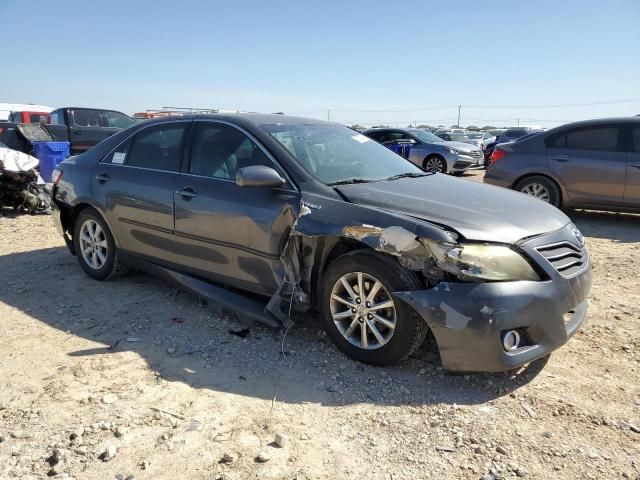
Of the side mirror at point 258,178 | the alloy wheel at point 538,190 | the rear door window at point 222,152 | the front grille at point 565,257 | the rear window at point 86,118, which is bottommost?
the alloy wheel at point 538,190

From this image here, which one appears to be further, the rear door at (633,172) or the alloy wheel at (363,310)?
the rear door at (633,172)

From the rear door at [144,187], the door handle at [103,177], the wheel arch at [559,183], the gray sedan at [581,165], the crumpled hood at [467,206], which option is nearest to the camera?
the crumpled hood at [467,206]

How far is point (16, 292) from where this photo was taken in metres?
4.82

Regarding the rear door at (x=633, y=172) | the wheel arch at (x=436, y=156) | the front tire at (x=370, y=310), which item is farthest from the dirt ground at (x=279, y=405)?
the wheel arch at (x=436, y=156)

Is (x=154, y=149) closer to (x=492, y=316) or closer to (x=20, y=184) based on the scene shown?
(x=492, y=316)

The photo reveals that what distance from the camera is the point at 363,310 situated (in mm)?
3230

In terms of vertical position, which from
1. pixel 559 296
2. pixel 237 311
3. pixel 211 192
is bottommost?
pixel 237 311

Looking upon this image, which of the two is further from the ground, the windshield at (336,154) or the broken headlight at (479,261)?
the windshield at (336,154)

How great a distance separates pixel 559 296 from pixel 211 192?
8.16ft

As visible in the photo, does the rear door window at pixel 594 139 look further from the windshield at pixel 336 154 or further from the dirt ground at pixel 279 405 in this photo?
the windshield at pixel 336 154

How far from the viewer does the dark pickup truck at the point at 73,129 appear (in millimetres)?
11523

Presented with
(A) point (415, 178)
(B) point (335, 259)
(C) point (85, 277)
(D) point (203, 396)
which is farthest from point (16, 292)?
(A) point (415, 178)

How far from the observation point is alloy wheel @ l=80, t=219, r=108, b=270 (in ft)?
16.3

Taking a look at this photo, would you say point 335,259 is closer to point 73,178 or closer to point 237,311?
point 237,311
